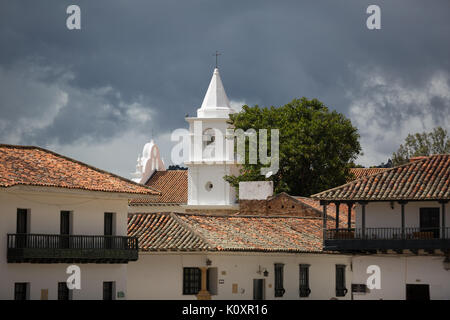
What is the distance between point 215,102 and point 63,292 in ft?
147

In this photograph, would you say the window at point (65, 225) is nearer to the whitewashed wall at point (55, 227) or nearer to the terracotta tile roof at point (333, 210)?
the whitewashed wall at point (55, 227)

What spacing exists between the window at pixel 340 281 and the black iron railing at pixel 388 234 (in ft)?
15.9

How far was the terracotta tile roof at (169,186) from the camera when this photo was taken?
96.2 metres

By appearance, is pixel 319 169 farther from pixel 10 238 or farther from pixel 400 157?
pixel 10 238

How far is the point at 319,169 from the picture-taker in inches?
3391

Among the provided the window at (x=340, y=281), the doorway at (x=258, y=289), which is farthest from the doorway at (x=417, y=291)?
the doorway at (x=258, y=289)

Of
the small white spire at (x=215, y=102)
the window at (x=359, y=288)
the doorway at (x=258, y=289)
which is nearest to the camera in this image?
the window at (x=359, y=288)

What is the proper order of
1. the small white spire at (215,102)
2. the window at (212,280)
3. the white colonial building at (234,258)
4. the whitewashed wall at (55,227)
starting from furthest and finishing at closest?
the small white spire at (215,102), the window at (212,280), the white colonial building at (234,258), the whitewashed wall at (55,227)

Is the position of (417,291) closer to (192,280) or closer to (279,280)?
(279,280)

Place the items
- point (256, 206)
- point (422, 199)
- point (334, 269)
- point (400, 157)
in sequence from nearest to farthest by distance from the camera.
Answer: point (422, 199) < point (334, 269) < point (256, 206) < point (400, 157)

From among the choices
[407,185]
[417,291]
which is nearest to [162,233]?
[407,185]
